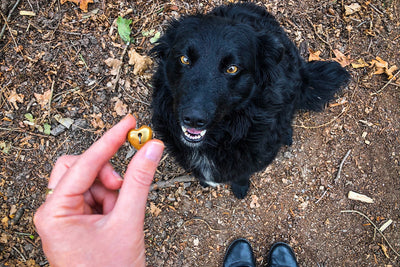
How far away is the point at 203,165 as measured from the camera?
261 cm

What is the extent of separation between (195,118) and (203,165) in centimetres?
92

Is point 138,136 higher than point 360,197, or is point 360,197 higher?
point 138,136

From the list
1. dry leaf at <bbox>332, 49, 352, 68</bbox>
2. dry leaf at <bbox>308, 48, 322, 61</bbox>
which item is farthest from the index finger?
dry leaf at <bbox>332, 49, 352, 68</bbox>

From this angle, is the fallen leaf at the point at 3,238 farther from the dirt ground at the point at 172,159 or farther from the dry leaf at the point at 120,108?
the dry leaf at the point at 120,108

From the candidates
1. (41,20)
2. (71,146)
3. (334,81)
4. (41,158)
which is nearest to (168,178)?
(71,146)

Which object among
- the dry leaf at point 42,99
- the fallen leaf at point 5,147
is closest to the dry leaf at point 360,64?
the dry leaf at point 42,99

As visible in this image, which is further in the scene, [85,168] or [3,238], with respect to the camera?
[3,238]

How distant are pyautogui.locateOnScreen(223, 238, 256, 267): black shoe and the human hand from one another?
188cm

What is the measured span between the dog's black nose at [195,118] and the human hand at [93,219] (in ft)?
Result: 1.26

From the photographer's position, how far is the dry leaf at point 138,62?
3.27 meters

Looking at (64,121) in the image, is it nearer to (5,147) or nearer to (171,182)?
(5,147)

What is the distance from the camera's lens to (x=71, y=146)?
3193 millimetres

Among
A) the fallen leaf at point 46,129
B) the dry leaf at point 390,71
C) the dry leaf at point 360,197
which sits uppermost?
the fallen leaf at point 46,129

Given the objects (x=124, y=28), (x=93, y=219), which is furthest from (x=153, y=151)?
(x=124, y=28)
